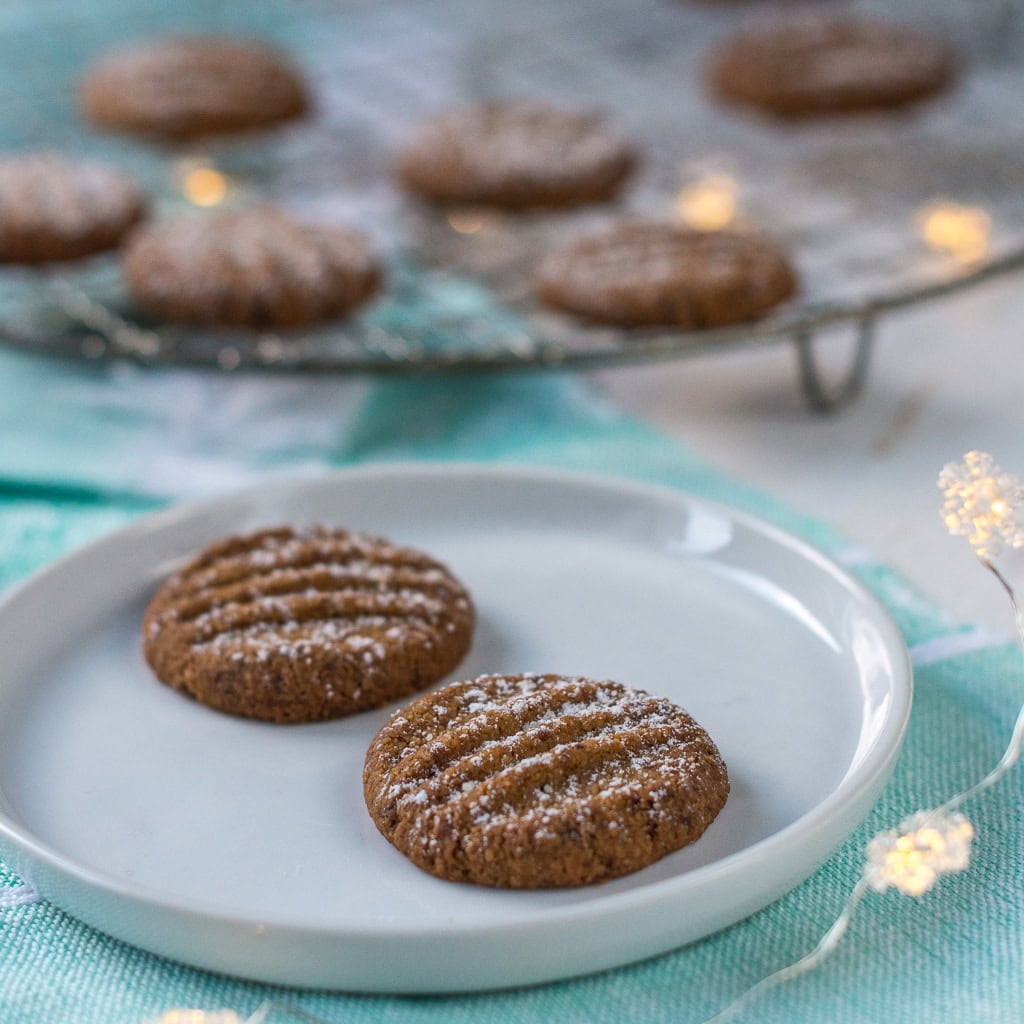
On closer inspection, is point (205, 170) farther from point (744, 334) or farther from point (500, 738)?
point (500, 738)

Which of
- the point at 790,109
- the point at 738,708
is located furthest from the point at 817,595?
the point at 790,109

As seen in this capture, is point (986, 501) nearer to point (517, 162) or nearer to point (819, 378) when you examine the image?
point (819, 378)

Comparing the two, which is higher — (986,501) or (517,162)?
(986,501)

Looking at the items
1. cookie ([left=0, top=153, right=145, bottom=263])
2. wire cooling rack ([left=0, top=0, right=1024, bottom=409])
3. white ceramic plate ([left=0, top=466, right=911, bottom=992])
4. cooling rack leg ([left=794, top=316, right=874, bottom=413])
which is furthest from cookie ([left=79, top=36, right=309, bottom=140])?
white ceramic plate ([left=0, top=466, right=911, bottom=992])

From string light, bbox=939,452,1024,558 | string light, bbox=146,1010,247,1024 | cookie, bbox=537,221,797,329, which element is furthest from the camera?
cookie, bbox=537,221,797,329

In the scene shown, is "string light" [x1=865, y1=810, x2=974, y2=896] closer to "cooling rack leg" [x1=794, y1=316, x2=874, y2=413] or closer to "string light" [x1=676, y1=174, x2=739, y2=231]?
"cooling rack leg" [x1=794, y1=316, x2=874, y2=413]

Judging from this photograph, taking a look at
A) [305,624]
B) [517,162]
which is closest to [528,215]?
[517,162]

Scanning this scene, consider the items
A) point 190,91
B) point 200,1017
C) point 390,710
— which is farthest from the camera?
point 190,91
